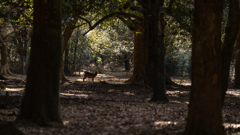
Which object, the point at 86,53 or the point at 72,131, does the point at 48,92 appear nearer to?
the point at 72,131

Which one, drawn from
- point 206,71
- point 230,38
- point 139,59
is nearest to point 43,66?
point 206,71

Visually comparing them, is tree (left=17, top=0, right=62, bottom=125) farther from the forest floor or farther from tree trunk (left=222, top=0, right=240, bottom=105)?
tree trunk (left=222, top=0, right=240, bottom=105)

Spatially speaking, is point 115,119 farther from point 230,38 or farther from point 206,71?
point 206,71

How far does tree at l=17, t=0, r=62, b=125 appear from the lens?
26.5 ft

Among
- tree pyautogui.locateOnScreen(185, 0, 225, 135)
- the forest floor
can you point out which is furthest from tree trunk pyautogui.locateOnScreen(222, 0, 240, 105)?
tree pyautogui.locateOnScreen(185, 0, 225, 135)

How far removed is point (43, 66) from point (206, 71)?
12.9 ft

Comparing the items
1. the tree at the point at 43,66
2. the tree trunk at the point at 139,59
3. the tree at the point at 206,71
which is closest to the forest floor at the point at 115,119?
the tree at the point at 43,66

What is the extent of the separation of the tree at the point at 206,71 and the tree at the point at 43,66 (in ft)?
11.6

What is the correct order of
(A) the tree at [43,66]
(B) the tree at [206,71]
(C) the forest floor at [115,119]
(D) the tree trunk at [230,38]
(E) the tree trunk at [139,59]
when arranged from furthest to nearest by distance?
1. (E) the tree trunk at [139,59]
2. (D) the tree trunk at [230,38]
3. (A) the tree at [43,66]
4. (C) the forest floor at [115,119]
5. (B) the tree at [206,71]

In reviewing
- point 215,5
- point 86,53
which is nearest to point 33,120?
point 215,5

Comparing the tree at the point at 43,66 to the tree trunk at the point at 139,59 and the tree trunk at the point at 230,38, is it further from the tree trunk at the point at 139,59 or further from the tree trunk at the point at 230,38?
the tree trunk at the point at 139,59

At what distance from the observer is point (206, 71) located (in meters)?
6.05

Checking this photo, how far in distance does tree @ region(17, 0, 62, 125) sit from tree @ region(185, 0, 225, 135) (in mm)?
Result: 3541

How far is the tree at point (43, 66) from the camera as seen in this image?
8.07 metres
